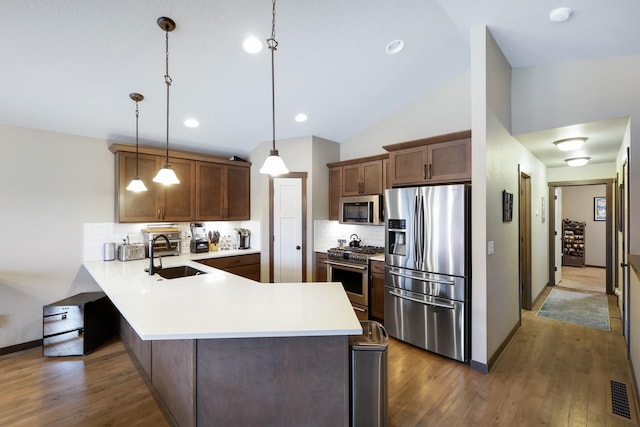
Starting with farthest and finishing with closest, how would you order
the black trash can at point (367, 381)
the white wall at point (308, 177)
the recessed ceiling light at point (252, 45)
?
the white wall at point (308, 177) → the recessed ceiling light at point (252, 45) → the black trash can at point (367, 381)

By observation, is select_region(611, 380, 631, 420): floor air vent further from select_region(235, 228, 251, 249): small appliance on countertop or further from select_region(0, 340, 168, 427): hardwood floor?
select_region(235, 228, 251, 249): small appliance on countertop

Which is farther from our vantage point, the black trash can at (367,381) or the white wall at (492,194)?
the white wall at (492,194)

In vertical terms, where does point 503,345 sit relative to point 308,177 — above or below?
below

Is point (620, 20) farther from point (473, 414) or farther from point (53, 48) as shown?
point (53, 48)

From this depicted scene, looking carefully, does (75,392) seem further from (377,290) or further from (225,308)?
(377,290)

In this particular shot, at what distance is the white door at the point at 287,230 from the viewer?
4.53 metres

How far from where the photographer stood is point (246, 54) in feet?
8.85

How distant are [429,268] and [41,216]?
4.38 m

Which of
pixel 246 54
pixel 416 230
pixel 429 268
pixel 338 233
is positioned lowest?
pixel 429 268

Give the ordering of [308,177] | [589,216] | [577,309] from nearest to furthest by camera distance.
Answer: [577,309]
[308,177]
[589,216]

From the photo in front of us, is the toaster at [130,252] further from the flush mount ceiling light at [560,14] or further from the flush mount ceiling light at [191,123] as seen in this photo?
the flush mount ceiling light at [560,14]

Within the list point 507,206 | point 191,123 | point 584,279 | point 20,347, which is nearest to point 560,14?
point 507,206

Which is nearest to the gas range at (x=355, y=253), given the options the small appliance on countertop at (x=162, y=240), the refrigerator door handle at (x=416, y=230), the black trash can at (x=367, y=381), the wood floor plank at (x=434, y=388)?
the refrigerator door handle at (x=416, y=230)

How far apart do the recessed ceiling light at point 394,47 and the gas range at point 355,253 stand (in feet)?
7.80
